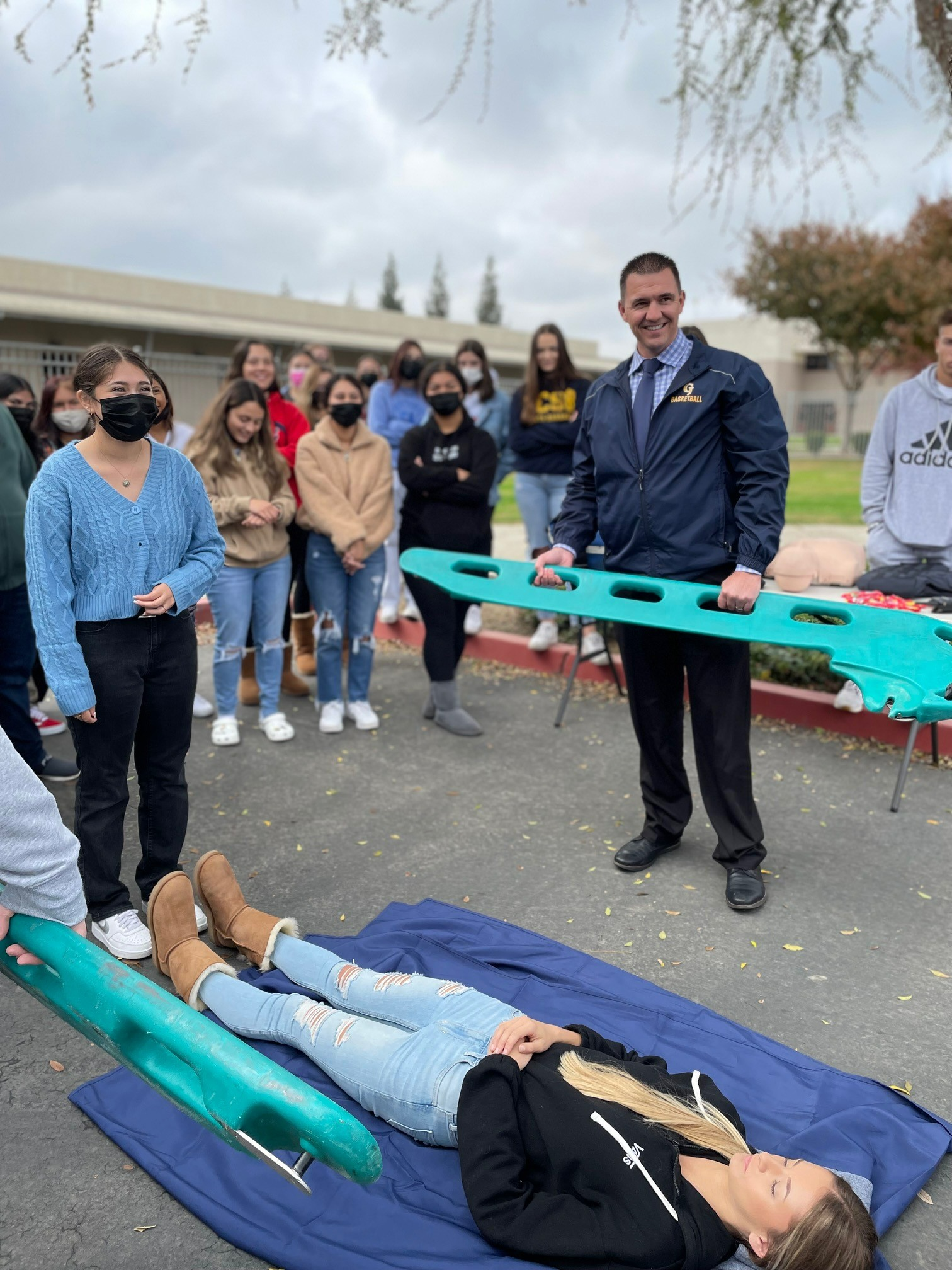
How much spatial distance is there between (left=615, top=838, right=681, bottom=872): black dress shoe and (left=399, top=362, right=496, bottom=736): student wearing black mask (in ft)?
6.08

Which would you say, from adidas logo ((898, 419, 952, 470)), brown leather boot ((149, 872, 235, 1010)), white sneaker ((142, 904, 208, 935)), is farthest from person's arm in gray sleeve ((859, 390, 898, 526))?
brown leather boot ((149, 872, 235, 1010))

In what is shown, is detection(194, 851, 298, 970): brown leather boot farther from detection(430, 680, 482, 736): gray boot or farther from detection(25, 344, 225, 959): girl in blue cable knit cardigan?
detection(430, 680, 482, 736): gray boot

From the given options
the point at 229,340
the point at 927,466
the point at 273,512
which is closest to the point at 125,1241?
the point at 273,512

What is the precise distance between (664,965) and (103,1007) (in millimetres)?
2067

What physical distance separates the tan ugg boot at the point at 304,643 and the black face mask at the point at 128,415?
158 inches

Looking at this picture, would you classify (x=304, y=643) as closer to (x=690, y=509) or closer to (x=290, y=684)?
(x=290, y=684)

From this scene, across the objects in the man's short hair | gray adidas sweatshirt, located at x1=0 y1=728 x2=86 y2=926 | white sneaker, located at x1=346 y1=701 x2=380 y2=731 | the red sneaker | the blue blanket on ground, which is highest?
the man's short hair

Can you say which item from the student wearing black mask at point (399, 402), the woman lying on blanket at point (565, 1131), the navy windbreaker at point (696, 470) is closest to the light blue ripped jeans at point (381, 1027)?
the woman lying on blanket at point (565, 1131)

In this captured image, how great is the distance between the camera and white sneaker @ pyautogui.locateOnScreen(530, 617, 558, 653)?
23.9 feet

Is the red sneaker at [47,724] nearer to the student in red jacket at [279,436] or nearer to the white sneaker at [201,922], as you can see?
the student in red jacket at [279,436]

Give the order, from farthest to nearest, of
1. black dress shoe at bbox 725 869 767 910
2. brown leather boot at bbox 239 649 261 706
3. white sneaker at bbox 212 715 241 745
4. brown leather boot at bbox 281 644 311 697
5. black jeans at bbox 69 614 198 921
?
brown leather boot at bbox 281 644 311 697 < brown leather boot at bbox 239 649 261 706 < white sneaker at bbox 212 715 241 745 < black dress shoe at bbox 725 869 767 910 < black jeans at bbox 69 614 198 921

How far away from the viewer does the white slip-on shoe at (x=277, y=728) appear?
5.76 metres

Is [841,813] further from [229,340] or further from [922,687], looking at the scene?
[229,340]

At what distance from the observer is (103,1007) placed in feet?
6.84
